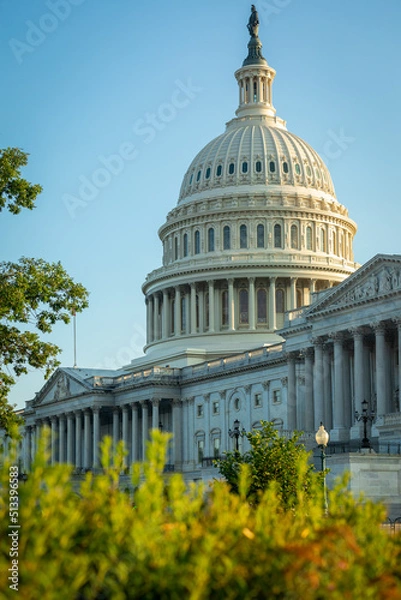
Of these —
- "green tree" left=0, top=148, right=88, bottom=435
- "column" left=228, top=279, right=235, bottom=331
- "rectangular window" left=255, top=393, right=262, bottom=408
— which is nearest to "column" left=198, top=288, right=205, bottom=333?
"column" left=228, top=279, right=235, bottom=331

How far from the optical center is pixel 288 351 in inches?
3605

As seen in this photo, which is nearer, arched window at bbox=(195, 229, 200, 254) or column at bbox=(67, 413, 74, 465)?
column at bbox=(67, 413, 74, 465)

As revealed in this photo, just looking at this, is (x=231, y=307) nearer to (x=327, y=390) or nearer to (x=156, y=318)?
(x=156, y=318)

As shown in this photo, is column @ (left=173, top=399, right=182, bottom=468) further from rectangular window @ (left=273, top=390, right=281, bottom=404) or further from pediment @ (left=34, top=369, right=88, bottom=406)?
rectangular window @ (left=273, top=390, right=281, bottom=404)

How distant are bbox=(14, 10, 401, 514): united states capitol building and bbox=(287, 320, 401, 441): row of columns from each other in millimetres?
902

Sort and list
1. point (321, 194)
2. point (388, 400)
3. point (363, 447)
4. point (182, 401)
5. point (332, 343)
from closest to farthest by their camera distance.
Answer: point (363, 447), point (388, 400), point (332, 343), point (182, 401), point (321, 194)

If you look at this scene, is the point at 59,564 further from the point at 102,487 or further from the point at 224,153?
the point at 224,153

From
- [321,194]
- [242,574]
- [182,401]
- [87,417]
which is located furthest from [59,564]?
[321,194]

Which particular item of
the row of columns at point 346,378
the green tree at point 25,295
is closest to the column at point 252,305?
the row of columns at point 346,378

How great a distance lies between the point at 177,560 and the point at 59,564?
5.40 ft

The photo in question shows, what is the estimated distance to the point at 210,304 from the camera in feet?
431

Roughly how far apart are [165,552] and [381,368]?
64.3 m

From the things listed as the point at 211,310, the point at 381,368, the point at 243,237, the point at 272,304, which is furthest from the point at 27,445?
the point at 381,368

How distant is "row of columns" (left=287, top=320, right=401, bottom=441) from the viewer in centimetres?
7756
